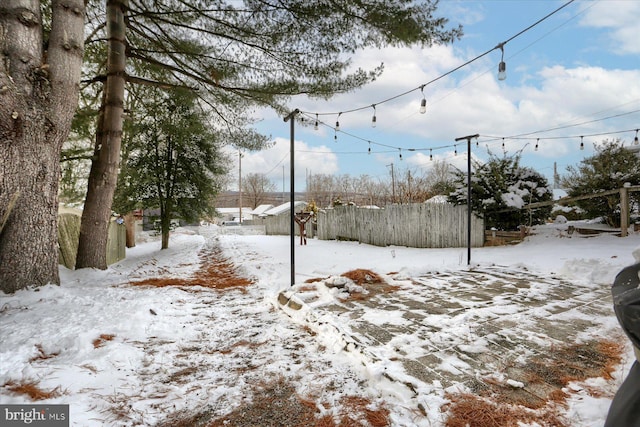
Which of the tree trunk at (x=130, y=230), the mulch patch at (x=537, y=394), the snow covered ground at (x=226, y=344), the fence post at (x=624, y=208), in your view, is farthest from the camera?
the tree trunk at (x=130, y=230)

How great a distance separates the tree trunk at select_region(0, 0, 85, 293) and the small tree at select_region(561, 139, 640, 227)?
1100 cm

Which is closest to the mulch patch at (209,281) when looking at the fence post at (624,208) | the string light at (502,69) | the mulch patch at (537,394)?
the mulch patch at (537,394)

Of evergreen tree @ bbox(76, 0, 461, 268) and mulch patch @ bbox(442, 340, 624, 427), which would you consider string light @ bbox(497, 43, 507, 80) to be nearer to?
evergreen tree @ bbox(76, 0, 461, 268)

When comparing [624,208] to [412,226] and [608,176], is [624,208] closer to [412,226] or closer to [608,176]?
[608,176]

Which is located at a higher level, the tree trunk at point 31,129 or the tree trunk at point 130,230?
the tree trunk at point 31,129

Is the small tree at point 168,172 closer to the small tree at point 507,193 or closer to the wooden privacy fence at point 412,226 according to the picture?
the wooden privacy fence at point 412,226

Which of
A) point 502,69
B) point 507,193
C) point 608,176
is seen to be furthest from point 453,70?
point 608,176

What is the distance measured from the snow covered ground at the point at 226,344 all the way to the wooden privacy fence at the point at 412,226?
3612 mm

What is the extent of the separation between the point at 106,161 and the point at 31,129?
→ 2.14 metres

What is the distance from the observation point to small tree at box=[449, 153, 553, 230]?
830cm

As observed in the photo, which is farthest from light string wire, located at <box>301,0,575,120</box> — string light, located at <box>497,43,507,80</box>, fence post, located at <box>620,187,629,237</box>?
fence post, located at <box>620,187,629,237</box>

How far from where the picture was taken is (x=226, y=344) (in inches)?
113

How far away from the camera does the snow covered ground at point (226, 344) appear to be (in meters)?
1.91

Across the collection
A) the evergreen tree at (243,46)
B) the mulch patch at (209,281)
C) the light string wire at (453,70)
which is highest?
the evergreen tree at (243,46)
